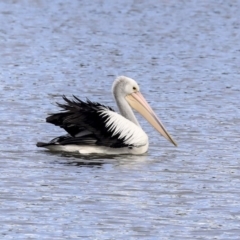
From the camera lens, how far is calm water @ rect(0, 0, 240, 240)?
7.73 m

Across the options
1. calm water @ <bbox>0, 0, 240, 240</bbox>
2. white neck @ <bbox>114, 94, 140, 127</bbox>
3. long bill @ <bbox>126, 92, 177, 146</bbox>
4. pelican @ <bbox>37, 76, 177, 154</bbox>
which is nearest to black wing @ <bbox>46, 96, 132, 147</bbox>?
pelican @ <bbox>37, 76, 177, 154</bbox>

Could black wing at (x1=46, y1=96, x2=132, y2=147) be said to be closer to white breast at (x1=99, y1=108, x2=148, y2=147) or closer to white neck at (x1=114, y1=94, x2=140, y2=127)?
white breast at (x1=99, y1=108, x2=148, y2=147)

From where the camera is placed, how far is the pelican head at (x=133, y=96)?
10.9 m

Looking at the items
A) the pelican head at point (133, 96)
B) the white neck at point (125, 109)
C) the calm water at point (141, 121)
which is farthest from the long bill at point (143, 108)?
the calm water at point (141, 121)

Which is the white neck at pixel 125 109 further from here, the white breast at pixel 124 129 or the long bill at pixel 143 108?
the white breast at pixel 124 129

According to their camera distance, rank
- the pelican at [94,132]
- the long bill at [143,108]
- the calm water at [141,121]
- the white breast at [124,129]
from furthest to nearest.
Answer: the long bill at [143,108], the white breast at [124,129], the pelican at [94,132], the calm water at [141,121]

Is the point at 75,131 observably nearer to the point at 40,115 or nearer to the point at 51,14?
the point at 40,115

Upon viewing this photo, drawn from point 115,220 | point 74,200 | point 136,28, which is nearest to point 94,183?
point 74,200

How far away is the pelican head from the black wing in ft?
1.89

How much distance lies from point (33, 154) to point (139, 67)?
6889 mm

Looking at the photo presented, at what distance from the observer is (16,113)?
12.4m

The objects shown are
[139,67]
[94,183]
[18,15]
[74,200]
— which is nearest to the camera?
[74,200]

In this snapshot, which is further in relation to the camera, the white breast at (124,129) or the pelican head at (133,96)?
the pelican head at (133,96)

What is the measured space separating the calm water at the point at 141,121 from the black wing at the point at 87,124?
7.1 inches
